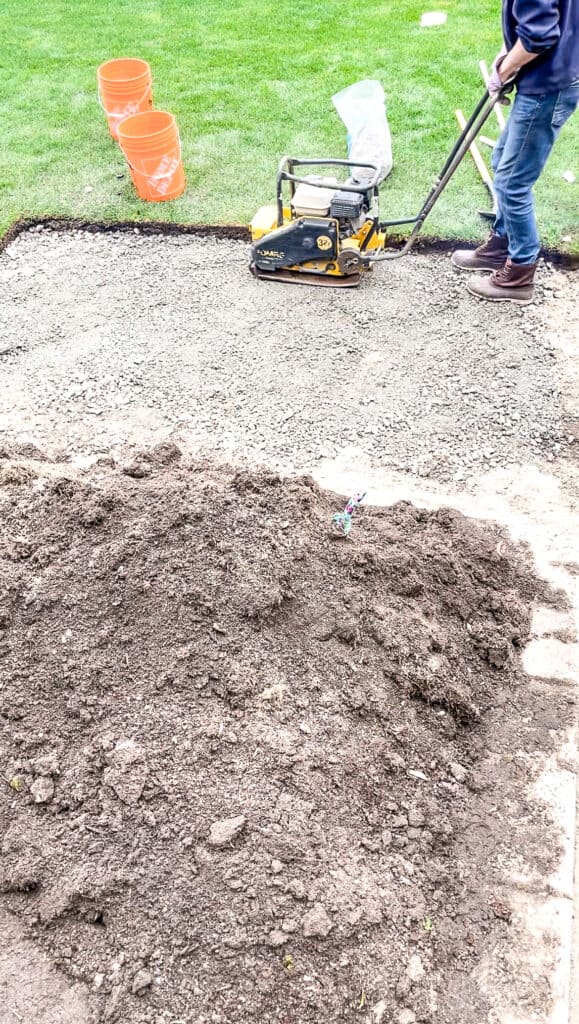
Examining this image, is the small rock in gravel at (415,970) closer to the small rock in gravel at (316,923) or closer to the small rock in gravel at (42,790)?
the small rock in gravel at (316,923)

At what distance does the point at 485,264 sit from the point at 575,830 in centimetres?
396

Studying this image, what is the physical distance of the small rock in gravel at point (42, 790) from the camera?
2449mm

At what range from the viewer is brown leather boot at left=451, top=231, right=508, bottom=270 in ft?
16.6

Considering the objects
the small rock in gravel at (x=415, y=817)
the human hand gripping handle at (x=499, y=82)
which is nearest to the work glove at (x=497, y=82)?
the human hand gripping handle at (x=499, y=82)

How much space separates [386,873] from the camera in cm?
236

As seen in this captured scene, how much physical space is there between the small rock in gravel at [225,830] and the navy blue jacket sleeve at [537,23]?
406cm

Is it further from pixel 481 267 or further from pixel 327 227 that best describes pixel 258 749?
pixel 481 267

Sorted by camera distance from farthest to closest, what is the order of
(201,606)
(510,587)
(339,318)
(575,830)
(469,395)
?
1. (339,318)
2. (469,395)
3. (510,587)
4. (201,606)
5. (575,830)

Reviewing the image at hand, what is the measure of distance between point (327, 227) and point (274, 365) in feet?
3.29

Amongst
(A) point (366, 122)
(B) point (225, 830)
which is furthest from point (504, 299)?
(B) point (225, 830)

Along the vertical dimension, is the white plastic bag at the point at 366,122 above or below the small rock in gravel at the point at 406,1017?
above

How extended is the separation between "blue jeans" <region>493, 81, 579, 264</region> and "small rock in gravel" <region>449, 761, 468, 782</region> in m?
A: 3.51

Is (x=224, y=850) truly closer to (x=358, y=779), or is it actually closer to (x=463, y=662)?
(x=358, y=779)

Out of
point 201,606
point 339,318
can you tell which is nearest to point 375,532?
point 201,606
